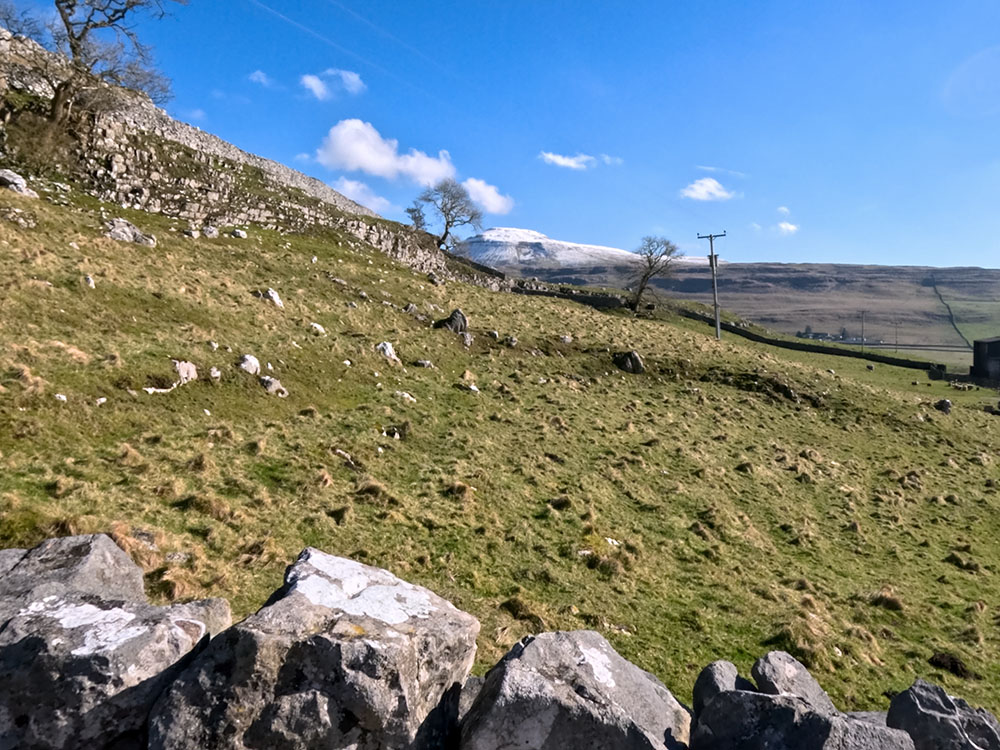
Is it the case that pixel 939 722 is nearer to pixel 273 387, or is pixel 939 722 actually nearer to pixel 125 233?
pixel 273 387

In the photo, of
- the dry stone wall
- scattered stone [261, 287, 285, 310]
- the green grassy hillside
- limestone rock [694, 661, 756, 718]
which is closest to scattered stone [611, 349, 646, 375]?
the green grassy hillside

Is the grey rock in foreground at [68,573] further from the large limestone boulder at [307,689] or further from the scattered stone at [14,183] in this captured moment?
the scattered stone at [14,183]

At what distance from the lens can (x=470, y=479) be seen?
17.8 metres

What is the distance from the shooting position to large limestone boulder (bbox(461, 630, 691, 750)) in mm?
5109

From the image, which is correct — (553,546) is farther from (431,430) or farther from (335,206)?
(335,206)

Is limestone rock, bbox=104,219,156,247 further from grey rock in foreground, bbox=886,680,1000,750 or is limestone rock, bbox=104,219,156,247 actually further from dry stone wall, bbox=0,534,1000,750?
grey rock in foreground, bbox=886,680,1000,750

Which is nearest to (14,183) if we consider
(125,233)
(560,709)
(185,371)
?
(125,233)

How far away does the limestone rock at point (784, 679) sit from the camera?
7.39 metres

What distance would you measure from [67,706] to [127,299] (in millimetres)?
21169

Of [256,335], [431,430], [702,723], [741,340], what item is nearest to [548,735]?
[702,723]

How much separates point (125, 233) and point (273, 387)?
53.1ft

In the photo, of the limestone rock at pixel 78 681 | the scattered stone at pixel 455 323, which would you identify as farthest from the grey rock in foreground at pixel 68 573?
the scattered stone at pixel 455 323

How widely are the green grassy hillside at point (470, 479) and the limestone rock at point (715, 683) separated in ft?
10.4

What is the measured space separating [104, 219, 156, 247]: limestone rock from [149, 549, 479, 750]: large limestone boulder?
30.0 meters
